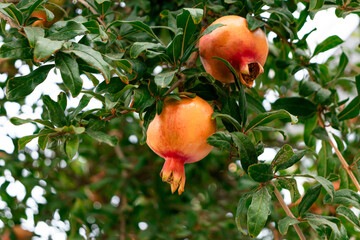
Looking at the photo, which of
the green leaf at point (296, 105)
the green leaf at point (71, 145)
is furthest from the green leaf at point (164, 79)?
the green leaf at point (296, 105)

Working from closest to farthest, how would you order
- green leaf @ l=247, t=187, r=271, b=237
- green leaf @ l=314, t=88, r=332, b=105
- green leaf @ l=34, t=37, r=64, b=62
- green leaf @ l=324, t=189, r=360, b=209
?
green leaf @ l=34, t=37, r=64, b=62 → green leaf @ l=247, t=187, r=271, b=237 → green leaf @ l=324, t=189, r=360, b=209 → green leaf @ l=314, t=88, r=332, b=105

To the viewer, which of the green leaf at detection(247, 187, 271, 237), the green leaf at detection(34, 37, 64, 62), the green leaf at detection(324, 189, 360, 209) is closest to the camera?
the green leaf at detection(34, 37, 64, 62)

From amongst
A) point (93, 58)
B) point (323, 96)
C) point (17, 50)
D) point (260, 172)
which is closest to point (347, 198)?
point (260, 172)

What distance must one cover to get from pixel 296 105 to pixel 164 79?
487mm

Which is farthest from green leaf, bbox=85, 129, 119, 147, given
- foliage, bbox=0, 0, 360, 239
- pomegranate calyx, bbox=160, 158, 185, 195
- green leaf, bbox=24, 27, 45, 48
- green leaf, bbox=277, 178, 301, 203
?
green leaf, bbox=277, 178, 301, 203

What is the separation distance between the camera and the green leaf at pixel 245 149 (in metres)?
0.68

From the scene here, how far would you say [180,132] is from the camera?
695 millimetres

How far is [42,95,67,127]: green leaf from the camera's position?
755 mm

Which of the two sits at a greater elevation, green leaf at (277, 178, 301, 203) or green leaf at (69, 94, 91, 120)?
green leaf at (69, 94, 91, 120)

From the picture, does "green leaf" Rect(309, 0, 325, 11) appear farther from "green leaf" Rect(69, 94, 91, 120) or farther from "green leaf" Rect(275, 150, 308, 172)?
"green leaf" Rect(69, 94, 91, 120)

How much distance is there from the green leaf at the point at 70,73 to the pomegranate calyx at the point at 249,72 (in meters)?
0.32

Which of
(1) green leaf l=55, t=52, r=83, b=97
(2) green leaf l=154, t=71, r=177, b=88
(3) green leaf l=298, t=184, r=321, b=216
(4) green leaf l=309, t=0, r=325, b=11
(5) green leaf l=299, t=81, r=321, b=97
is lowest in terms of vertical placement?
(3) green leaf l=298, t=184, r=321, b=216

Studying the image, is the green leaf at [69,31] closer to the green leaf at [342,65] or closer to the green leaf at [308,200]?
the green leaf at [308,200]

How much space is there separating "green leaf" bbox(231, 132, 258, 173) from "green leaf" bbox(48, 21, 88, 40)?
0.33 meters
